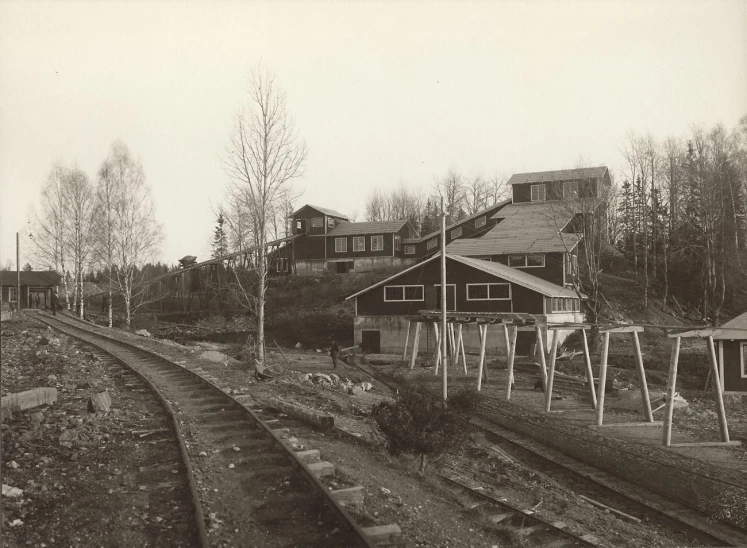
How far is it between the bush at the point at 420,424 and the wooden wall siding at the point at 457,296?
25038mm

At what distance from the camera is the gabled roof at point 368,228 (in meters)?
62.8

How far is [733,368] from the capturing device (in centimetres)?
2184

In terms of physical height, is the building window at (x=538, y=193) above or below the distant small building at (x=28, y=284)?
above

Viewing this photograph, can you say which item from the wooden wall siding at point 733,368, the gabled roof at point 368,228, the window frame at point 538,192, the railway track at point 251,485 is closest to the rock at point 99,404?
the railway track at point 251,485

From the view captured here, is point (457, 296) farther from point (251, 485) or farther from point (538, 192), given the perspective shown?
Answer: point (251, 485)

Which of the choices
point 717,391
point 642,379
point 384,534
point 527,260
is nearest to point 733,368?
point 642,379

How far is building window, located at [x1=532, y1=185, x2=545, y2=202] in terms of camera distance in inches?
2223

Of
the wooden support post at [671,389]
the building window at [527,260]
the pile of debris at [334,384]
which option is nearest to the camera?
the wooden support post at [671,389]

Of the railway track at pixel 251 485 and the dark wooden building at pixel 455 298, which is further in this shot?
the dark wooden building at pixel 455 298

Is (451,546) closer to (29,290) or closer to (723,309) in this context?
(723,309)

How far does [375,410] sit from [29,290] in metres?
47.4

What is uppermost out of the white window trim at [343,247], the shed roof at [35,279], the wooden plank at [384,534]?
the white window trim at [343,247]

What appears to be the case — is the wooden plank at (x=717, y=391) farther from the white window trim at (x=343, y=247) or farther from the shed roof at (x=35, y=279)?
the white window trim at (x=343, y=247)

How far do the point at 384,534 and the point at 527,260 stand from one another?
3866cm
